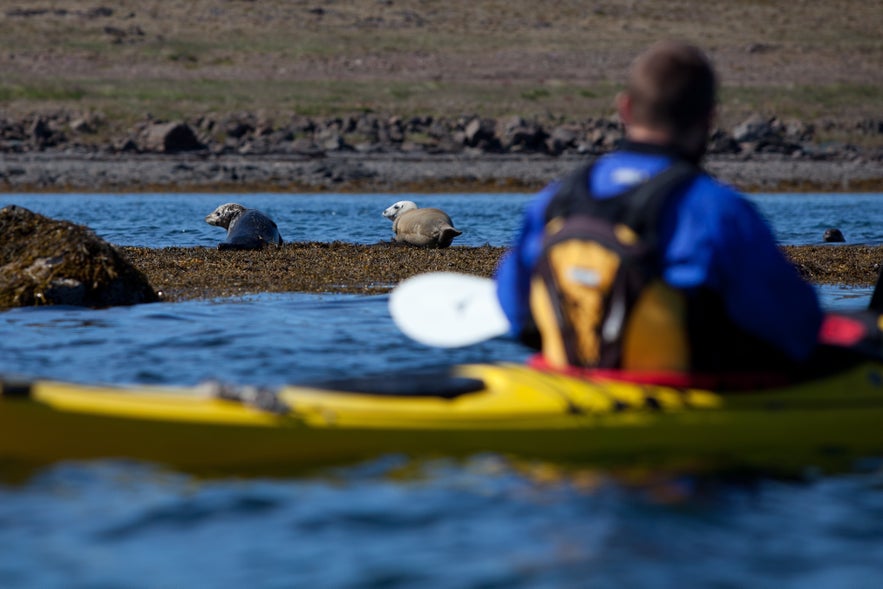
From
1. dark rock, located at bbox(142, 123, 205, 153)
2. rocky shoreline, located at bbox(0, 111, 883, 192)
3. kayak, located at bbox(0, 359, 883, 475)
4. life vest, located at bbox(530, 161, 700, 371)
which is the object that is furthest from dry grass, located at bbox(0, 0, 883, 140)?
life vest, located at bbox(530, 161, 700, 371)

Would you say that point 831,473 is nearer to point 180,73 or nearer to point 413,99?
point 413,99

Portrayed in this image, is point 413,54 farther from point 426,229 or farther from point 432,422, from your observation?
point 432,422

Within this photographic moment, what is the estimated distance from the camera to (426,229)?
587 inches

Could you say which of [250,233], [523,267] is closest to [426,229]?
[250,233]

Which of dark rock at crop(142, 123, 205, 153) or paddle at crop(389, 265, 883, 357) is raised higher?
paddle at crop(389, 265, 883, 357)

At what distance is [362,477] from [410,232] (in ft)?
34.0

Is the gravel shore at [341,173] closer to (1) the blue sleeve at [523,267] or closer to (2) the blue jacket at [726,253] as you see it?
(1) the blue sleeve at [523,267]

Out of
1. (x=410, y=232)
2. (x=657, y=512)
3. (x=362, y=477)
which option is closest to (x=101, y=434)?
(x=362, y=477)

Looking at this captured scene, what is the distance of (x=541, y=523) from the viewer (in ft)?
14.1

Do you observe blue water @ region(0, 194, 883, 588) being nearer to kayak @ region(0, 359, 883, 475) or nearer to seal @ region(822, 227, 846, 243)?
kayak @ region(0, 359, 883, 475)

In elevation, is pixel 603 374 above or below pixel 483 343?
above

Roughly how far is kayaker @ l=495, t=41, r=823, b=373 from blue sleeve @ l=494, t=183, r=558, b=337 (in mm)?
17

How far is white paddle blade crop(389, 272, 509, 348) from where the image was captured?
5.75 m

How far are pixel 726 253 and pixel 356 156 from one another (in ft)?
85.0
